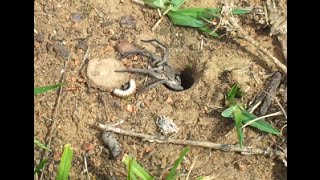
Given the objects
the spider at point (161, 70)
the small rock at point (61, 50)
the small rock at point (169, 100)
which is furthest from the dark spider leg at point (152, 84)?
the small rock at point (61, 50)

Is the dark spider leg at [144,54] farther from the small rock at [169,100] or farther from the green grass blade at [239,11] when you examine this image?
the green grass blade at [239,11]

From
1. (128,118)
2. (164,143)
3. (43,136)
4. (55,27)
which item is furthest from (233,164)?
(55,27)

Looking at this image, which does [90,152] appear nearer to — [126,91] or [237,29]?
[126,91]

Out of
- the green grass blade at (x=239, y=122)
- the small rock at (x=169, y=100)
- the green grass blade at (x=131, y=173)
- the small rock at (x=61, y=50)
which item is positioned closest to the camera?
the green grass blade at (x=131, y=173)

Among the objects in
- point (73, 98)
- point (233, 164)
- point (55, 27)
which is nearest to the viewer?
point (233, 164)

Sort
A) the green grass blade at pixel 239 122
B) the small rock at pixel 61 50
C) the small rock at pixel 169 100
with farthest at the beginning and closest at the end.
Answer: the small rock at pixel 61 50 → the small rock at pixel 169 100 → the green grass blade at pixel 239 122

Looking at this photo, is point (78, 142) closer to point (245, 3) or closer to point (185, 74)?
point (185, 74)

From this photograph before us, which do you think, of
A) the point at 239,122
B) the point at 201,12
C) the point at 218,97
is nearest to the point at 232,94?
the point at 218,97

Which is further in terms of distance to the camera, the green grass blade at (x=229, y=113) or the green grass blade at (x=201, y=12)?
the green grass blade at (x=201, y=12)

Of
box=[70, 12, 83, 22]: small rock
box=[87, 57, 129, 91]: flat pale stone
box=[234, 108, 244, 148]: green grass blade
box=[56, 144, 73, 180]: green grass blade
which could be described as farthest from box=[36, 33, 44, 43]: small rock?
box=[234, 108, 244, 148]: green grass blade
